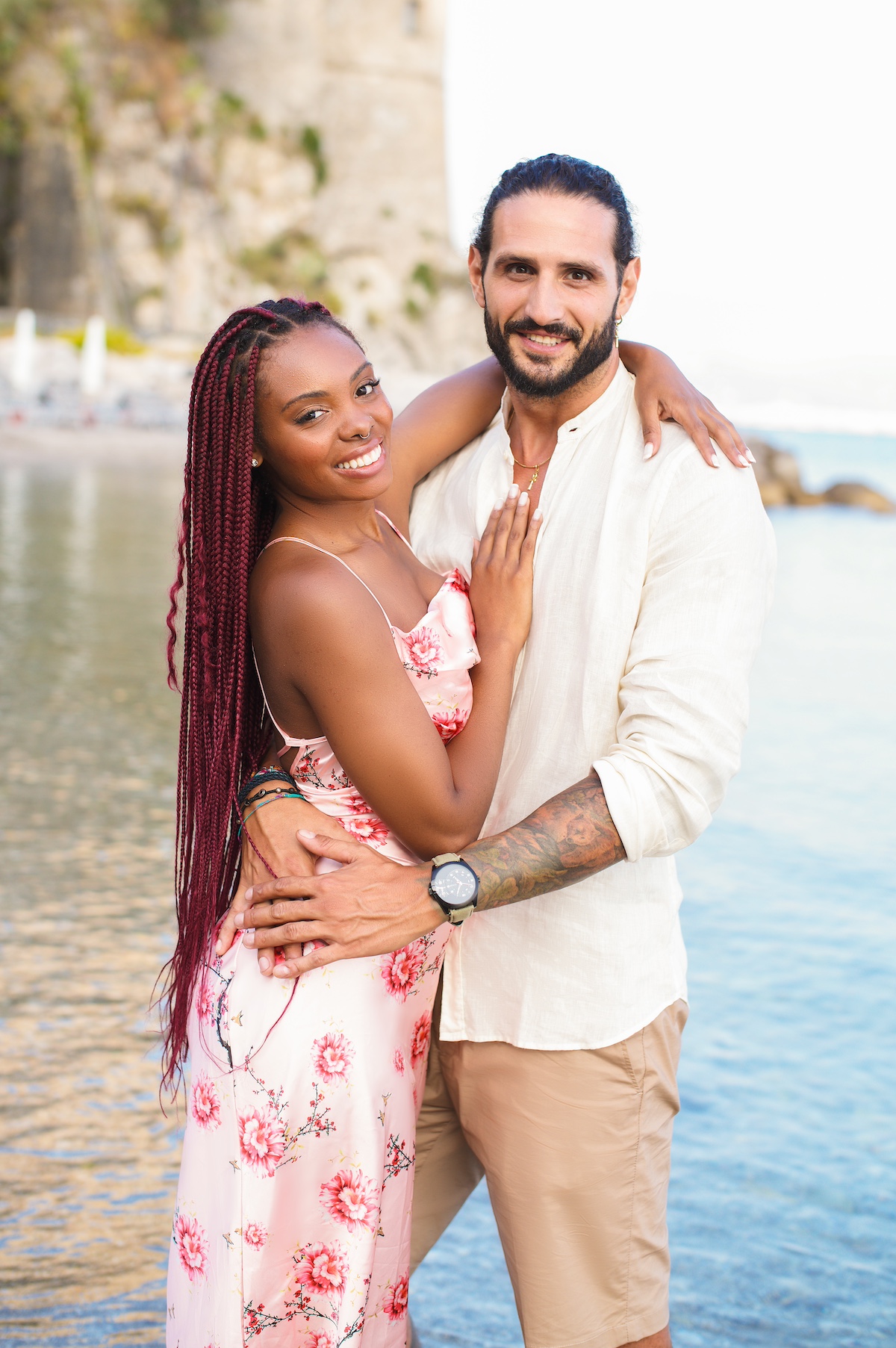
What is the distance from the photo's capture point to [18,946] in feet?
14.0

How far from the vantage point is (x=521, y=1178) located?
6.68 feet

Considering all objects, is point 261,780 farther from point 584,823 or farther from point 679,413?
point 679,413

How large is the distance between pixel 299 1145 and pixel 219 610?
0.83 metres

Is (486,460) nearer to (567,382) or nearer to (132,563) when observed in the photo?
(567,382)

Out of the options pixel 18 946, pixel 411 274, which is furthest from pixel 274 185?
pixel 18 946

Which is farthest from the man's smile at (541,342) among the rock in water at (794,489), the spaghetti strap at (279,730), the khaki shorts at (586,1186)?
the rock in water at (794,489)

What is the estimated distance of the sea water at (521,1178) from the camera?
2.89m

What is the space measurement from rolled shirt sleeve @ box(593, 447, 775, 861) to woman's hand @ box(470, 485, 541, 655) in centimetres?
22

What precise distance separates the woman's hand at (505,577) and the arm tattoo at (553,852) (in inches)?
12.9

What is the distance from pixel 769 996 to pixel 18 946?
105 inches

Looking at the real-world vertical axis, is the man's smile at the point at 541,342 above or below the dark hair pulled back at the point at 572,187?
below

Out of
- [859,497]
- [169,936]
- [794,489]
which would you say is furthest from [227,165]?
[169,936]

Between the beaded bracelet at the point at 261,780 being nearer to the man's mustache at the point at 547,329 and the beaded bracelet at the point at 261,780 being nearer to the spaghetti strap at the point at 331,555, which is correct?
the spaghetti strap at the point at 331,555

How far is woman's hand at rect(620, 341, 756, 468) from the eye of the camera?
2.02m
